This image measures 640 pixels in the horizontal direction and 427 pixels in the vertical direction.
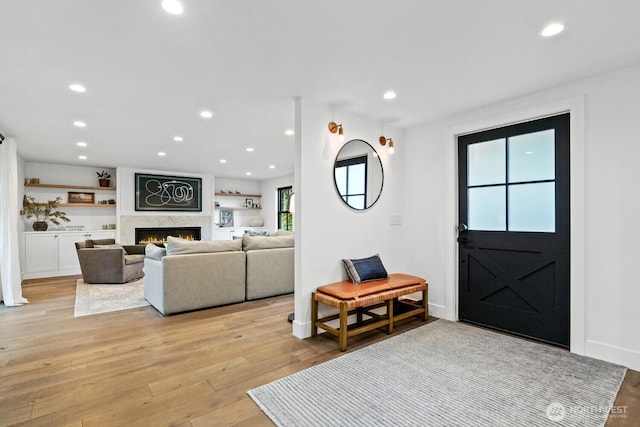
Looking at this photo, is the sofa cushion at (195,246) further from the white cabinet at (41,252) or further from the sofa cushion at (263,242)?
the white cabinet at (41,252)

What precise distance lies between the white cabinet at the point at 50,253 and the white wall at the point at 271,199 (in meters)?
4.50

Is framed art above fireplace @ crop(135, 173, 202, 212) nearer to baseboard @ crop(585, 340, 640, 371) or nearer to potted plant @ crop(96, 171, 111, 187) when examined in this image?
potted plant @ crop(96, 171, 111, 187)

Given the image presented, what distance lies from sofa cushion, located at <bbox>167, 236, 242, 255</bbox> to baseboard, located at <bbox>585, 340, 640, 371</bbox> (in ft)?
12.9

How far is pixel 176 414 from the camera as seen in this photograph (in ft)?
6.06

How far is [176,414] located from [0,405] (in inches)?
45.8

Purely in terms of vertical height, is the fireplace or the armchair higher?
the fireplace

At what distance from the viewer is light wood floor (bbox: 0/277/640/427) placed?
1.87m

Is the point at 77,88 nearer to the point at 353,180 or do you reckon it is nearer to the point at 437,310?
the point at 353,180

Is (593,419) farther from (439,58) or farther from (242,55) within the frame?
(242,55)

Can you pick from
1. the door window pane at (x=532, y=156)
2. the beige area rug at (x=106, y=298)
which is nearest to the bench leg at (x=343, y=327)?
the door window pane at (x=532, y=156)

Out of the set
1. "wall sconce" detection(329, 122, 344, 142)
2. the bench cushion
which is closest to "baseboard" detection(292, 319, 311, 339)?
the bench cushion

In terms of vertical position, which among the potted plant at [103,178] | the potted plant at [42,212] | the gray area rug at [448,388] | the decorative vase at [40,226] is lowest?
the gray area rug at [448,388]

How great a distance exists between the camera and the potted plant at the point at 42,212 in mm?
6152

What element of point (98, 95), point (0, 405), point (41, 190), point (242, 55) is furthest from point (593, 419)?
point (41, 190)
